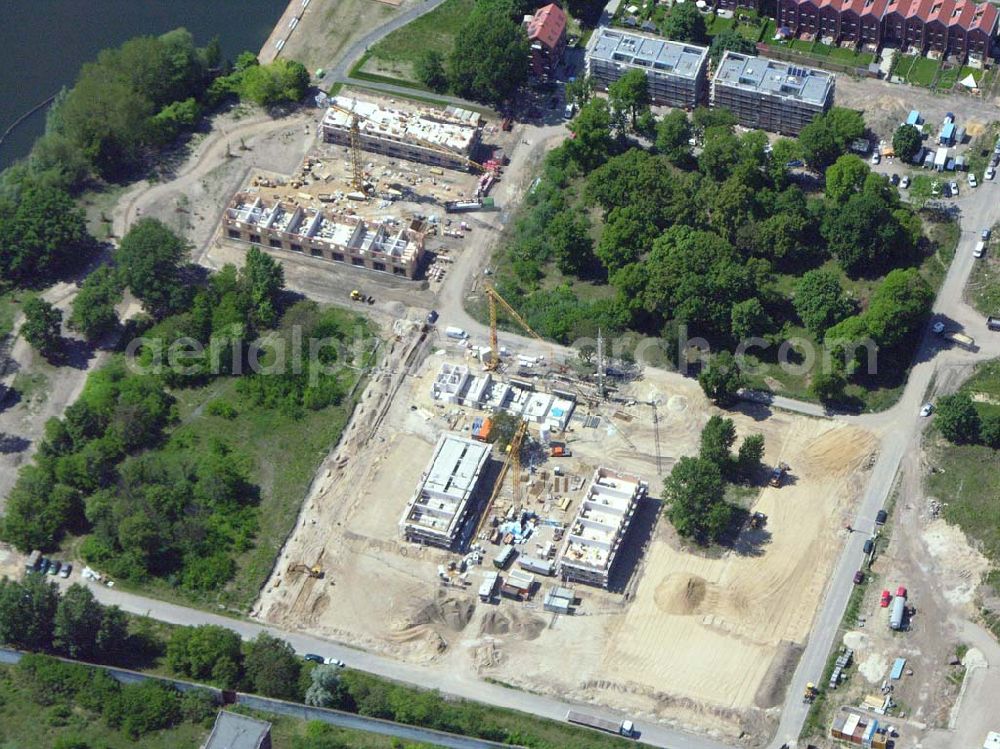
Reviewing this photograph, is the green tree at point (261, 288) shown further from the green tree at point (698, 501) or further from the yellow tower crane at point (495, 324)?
the green tree at point (698, 501)

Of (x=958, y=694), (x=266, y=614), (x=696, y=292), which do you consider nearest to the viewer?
(x=958, y=694)

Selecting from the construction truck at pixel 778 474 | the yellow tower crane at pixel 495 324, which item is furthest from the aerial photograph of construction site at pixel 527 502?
the construction truck at pixel 778 474

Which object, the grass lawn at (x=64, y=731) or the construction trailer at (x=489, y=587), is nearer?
the grass lawn at (x=64, y=731)

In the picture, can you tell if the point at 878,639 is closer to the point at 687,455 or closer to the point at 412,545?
the point at 687,455

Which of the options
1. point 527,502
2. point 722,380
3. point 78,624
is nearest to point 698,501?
point 722,380

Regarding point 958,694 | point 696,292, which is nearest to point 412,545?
point 696,292

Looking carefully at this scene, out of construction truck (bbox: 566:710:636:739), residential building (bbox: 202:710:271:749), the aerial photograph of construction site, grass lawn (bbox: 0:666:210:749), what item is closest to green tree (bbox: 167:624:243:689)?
the aerial photograph of construction site
